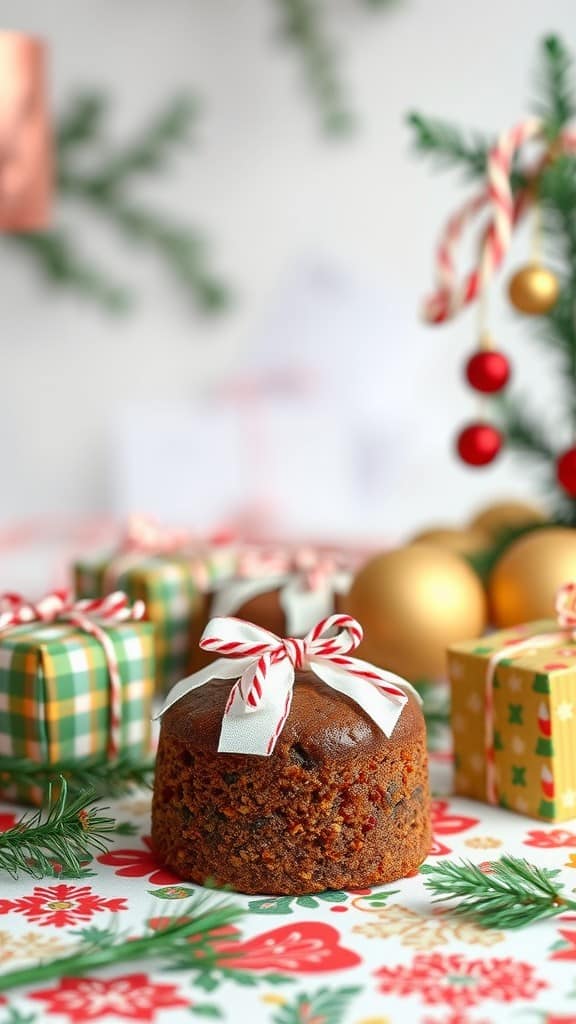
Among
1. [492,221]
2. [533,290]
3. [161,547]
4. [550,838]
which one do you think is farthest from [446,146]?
[550,838]

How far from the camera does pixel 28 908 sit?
0.99 m

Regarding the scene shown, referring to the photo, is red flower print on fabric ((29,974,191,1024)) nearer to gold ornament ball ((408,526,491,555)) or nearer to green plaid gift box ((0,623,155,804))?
green plaid gift box ((0,623,155,804))

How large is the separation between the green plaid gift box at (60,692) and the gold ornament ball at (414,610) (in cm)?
31

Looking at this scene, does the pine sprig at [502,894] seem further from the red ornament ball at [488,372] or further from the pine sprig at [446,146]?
the pine sprig at [446,146]

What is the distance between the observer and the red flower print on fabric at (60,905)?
0.98 meters

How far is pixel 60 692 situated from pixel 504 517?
760mm

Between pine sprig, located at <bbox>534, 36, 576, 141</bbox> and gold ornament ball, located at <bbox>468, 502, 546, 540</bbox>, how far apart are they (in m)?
0.50

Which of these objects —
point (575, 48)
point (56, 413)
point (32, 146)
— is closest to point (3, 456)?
point (56, 413)

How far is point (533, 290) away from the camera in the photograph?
61.1 inches

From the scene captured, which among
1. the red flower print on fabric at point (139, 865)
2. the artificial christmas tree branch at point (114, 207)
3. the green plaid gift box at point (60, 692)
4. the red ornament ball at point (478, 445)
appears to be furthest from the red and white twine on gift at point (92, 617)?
the artificial christmas tree branch at point (114, 207)

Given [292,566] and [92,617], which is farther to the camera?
[292,566]

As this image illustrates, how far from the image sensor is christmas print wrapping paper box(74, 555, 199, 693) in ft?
5.15

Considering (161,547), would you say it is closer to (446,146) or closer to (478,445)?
(478,445)

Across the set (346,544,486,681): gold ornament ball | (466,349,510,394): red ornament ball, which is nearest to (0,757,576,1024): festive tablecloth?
(346,544,486,681): gold ornament ball
